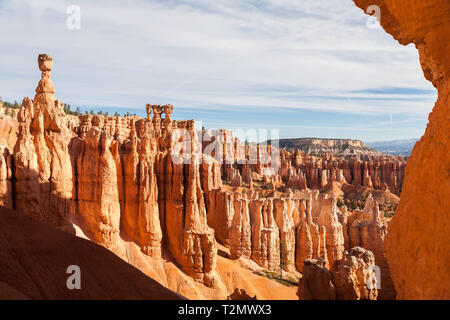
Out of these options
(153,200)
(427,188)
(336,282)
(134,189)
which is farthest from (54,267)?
(153,200)

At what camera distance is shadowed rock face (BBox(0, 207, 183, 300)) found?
13.3 m

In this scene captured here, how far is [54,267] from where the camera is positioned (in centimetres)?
1474

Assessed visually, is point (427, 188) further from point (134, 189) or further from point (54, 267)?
point (134, 189)

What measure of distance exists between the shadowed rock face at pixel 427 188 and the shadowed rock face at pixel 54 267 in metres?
9.75

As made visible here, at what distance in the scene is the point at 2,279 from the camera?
12.5 m

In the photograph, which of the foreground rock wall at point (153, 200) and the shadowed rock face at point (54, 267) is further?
the foreground rock wall at point (153, 200)

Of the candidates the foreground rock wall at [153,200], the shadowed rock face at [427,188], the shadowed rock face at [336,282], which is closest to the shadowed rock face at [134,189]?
the foreground rock wall at [153,200]

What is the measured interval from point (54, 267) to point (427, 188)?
40.6 feet

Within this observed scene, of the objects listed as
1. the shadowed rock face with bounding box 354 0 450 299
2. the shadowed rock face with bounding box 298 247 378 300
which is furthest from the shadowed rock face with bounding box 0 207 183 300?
the shadowed rock face with bounding box 354 0 450 299

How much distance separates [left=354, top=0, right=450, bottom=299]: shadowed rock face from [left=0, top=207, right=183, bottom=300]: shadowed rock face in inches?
384

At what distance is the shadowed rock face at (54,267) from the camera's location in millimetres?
13320

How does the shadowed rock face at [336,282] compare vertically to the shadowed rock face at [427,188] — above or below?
below

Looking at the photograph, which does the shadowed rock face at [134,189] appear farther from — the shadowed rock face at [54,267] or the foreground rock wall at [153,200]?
the shadowed rock face at [54,267]
